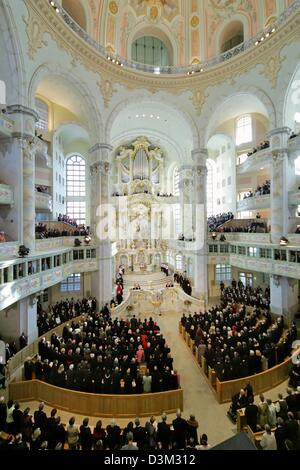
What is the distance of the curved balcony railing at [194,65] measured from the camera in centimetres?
1449

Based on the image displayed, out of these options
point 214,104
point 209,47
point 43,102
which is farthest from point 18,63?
point 209,47

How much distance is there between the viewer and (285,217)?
1528 cm

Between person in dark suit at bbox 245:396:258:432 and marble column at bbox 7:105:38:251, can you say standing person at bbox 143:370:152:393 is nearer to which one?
person in dark suit at bbox 245:396:258:432

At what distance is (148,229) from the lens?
28547mm

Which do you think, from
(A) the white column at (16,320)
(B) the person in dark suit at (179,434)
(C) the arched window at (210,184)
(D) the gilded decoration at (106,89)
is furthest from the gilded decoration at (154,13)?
(B) the person in dark suit at (179,434)

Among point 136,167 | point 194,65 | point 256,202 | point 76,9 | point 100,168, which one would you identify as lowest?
point 256,202

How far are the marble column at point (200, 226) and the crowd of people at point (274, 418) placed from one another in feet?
40.3

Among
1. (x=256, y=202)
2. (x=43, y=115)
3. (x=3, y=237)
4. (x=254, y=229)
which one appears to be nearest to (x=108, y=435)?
(x=3, y=237)

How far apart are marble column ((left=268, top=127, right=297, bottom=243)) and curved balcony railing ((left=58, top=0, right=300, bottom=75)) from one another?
6.43 metres

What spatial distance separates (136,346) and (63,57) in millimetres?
17139

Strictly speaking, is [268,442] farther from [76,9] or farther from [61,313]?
[76,9]

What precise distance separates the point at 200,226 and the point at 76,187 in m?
13.6

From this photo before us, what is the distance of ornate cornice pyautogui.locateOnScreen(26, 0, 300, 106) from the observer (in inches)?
513

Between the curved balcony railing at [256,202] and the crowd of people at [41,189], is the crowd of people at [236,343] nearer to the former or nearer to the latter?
the curved balcony railing at [256,202]
